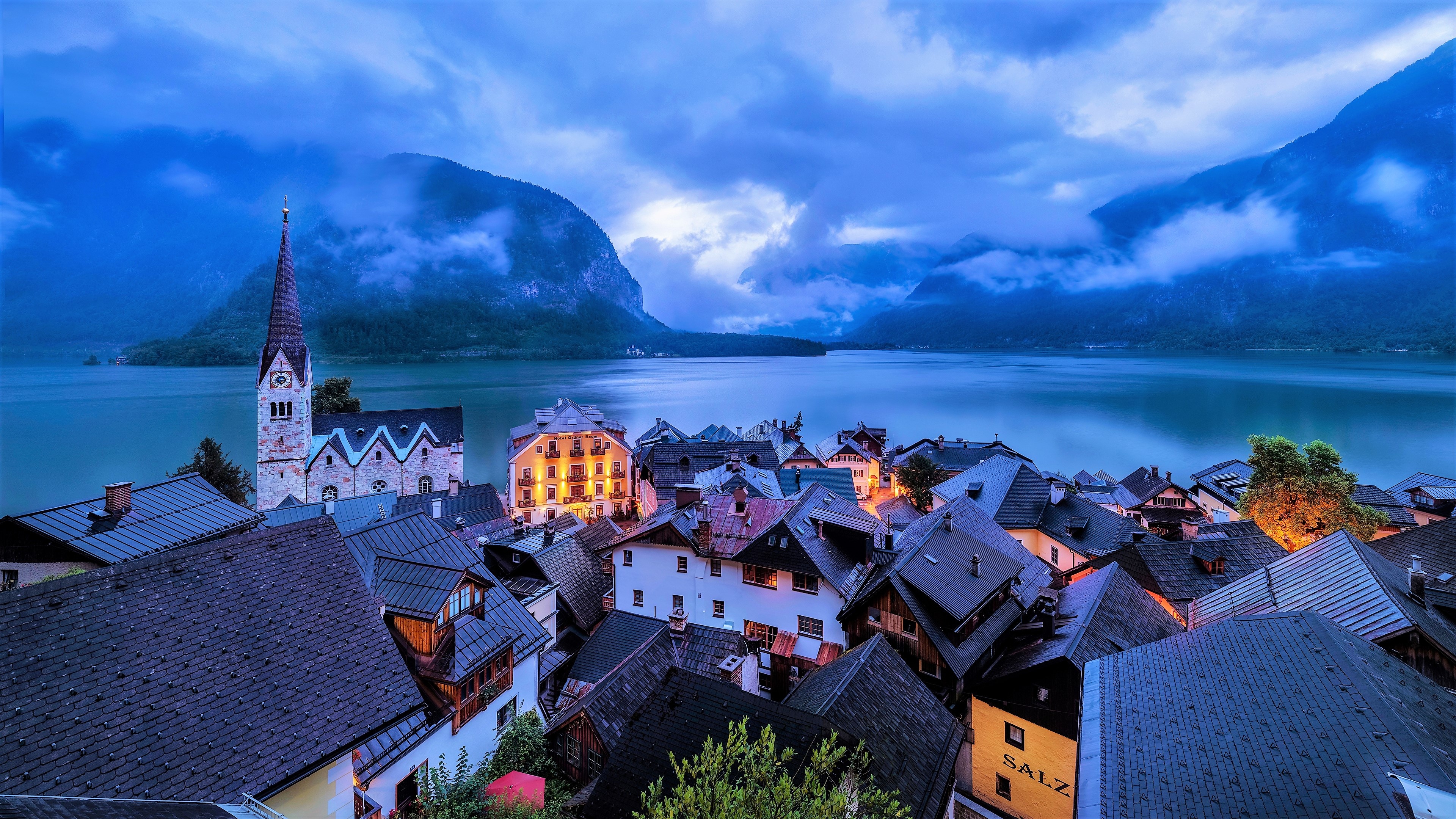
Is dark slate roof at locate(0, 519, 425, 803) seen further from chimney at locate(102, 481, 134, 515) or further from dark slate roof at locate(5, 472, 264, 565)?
chimney at locate(102, 481, 134, 515)

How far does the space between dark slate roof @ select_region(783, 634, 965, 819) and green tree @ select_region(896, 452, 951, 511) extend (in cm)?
3824

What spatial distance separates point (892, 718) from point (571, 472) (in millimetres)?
42035

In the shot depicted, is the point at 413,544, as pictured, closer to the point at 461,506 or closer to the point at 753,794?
the point at 753,794

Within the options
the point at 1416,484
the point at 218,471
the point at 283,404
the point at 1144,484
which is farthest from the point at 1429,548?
the point at 283,404

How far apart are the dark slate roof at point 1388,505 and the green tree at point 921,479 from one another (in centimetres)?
2609

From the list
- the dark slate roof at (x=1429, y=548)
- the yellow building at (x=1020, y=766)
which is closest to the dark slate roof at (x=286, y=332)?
the yellow building at (x=1020, y=766)

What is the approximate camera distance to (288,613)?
25.6 ft

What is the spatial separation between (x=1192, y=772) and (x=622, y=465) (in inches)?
1938

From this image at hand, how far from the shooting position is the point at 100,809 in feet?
14.5

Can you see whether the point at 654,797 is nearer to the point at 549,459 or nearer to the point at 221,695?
the point at 221,695

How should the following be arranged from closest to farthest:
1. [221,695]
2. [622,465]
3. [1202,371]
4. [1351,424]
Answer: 1. [221,695]
2. [622,465]
3. [1351,424]
4. [1202,371]

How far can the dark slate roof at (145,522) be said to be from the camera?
47.6ft

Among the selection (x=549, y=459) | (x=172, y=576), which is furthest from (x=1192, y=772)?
(x=549, y=459)

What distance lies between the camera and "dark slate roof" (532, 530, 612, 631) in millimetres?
25078
